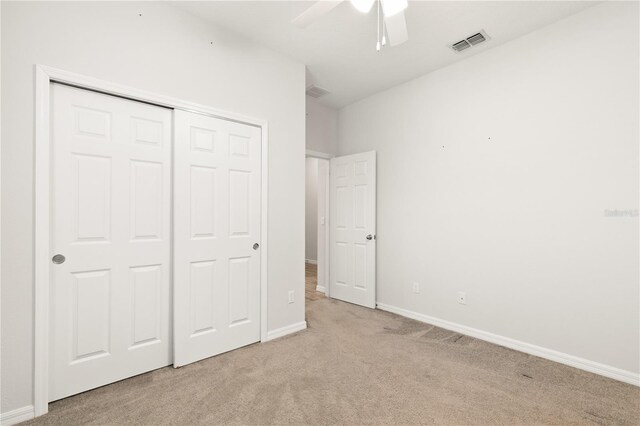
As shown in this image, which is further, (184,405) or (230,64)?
(230,64)

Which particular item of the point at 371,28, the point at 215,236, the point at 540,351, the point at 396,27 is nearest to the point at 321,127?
the point at 371,28

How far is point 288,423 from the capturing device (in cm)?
176

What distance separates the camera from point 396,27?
1.85 metres

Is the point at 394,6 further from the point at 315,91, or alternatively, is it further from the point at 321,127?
the point at 321,127

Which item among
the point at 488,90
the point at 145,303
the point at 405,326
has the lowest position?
the point at 405,326

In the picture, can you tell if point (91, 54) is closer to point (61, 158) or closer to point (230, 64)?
point (61, 158)

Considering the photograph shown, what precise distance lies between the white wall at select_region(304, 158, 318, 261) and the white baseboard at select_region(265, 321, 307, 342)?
171 inches

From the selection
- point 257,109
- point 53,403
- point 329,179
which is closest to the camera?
point 53,403

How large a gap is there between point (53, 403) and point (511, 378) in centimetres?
314

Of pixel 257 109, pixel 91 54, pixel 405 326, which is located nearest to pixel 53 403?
pixel 91 54

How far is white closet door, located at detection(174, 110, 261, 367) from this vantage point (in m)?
2.42

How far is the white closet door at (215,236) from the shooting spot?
7.95 feet

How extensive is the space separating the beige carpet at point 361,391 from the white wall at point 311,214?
4739 millimetres

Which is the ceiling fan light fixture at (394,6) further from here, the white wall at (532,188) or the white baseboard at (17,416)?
the white baseboard at (17,416)
